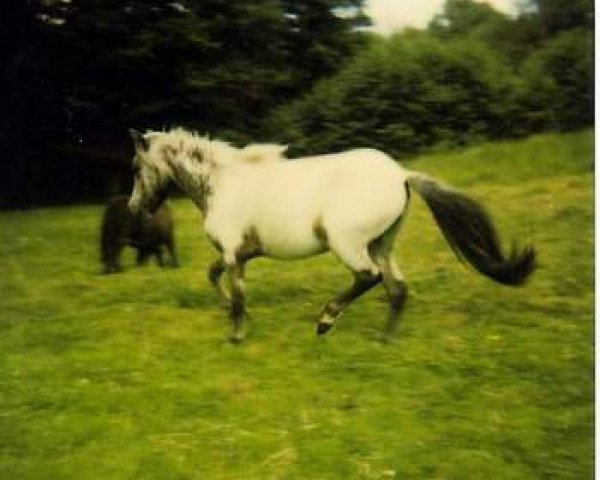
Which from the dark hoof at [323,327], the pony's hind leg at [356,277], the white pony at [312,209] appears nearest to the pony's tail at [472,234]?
the white pony at [312,209]

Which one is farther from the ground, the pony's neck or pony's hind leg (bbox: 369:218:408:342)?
the pony's neck

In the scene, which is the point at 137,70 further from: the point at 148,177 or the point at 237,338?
the point at 237,338

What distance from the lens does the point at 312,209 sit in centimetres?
296

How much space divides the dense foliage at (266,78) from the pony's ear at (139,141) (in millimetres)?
72

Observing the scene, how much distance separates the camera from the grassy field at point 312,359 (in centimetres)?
265

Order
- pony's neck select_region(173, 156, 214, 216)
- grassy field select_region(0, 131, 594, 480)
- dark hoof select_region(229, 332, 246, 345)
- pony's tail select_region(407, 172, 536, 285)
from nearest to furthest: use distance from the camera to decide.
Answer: grassy field select_region(0, 131, 594, 480) < pony's tail select_region(407, 172, 536, 285) < dark hoof select_region(229, 332, 246, 345) < pony's neck select_region(173, 156, 214, 216)

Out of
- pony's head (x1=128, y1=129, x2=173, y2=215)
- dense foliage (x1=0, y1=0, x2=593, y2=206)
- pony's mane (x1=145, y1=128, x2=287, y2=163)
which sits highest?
dense foliage (x1=0, y1=0, x2=593, y2=206)

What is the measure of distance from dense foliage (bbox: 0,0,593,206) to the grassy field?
0.14m

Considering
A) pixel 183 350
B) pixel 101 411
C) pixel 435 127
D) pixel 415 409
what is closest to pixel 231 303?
pixel 183 350

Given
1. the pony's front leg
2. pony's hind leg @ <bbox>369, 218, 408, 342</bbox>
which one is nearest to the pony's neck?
the pony's front leg

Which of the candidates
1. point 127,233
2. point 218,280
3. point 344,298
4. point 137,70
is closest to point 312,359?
point 344,298

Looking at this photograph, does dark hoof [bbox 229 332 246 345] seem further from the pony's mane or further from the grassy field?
the pony's mane

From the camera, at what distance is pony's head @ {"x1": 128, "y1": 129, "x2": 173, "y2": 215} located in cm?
314

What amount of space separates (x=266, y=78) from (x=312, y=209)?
20.5 inches
